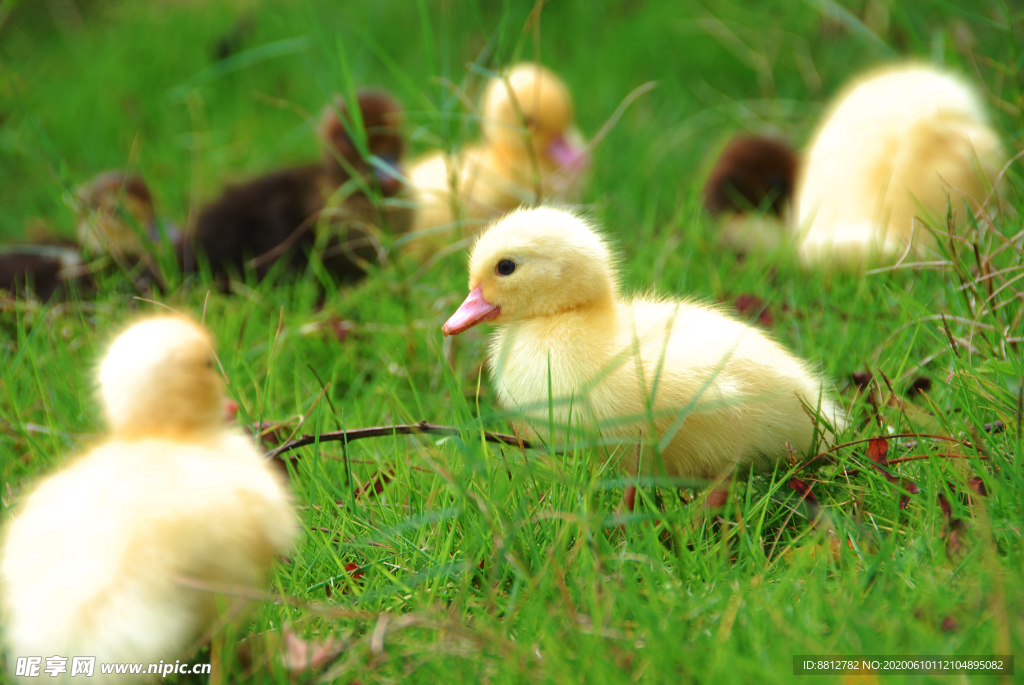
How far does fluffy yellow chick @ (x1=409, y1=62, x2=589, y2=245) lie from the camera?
3.92m

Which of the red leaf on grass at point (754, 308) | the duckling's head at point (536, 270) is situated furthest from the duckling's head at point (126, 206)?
the red leaf on grass at point (754, 308)

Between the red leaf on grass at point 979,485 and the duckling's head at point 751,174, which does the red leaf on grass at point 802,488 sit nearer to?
the red leaf on grass at point 979,485

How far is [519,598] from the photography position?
1518 mm

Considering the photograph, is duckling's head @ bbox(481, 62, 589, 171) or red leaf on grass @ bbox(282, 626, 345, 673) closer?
red leaf on grass @ bbox(282, 626, 345, 673)

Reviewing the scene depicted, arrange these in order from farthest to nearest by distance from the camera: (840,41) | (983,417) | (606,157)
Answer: (840,41)
(606,157)
(983,417)

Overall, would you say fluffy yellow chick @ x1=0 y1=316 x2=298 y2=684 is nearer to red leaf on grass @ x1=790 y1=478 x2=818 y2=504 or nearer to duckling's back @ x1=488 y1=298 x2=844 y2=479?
duckling's back @ x1=488 y1=298 x2=844 y2=479

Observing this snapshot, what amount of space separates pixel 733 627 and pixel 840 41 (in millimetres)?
4636

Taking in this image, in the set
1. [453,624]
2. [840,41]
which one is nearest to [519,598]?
[453,624]

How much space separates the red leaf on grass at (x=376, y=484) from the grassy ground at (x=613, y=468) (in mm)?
28

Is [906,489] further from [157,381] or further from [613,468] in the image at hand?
[157,381]

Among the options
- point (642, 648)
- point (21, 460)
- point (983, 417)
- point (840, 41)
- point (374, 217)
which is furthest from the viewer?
point (840, 41)

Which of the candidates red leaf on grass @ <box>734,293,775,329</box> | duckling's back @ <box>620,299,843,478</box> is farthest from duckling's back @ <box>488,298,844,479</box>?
red leaf on grass @ <box>734,293,775,329</box>

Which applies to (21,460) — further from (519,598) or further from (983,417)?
(983,417)

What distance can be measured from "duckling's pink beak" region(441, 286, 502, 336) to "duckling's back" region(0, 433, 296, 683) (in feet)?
2.43
